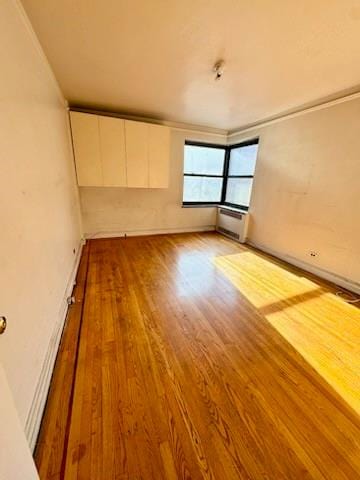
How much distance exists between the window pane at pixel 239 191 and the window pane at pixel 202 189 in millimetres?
264

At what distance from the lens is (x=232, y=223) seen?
4.57 meters

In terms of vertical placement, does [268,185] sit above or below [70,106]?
below

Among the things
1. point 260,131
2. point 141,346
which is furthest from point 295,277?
point 260,131

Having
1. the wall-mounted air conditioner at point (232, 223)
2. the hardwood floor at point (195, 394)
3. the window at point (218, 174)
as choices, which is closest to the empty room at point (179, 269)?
the hardwood floor at point (195, 394)

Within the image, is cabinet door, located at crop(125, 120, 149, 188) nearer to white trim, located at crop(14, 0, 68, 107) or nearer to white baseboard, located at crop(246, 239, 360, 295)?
white trim, located at crop(14, 0, 68, 107)

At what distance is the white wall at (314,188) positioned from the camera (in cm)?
251

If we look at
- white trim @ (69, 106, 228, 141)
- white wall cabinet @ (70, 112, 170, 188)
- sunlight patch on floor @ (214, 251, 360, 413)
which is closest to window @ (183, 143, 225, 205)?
white trim @ (69, 106, 228, 141)

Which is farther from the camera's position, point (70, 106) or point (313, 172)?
point (70, 106)

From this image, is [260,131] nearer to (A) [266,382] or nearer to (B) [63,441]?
(A) [266,382]

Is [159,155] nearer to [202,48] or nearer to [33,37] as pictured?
[202,48]

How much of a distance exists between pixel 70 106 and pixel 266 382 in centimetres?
448

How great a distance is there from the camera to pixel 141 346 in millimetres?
1612

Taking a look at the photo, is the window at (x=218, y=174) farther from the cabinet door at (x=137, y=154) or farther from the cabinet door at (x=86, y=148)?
the cabinet door at (x=86, y=148)

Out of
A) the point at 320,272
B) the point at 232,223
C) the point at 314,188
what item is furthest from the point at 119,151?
the point at 320,272
